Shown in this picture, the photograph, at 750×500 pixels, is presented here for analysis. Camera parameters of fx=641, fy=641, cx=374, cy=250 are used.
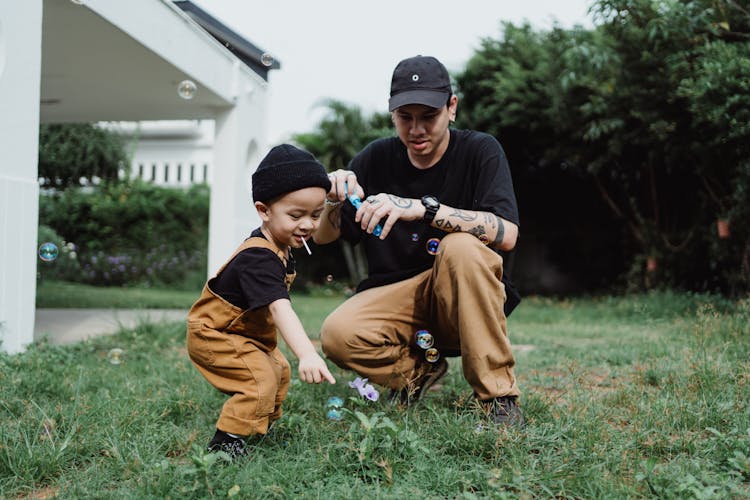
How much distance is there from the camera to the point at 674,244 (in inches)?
327

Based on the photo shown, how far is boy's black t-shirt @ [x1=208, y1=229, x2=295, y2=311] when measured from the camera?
1.91 metres

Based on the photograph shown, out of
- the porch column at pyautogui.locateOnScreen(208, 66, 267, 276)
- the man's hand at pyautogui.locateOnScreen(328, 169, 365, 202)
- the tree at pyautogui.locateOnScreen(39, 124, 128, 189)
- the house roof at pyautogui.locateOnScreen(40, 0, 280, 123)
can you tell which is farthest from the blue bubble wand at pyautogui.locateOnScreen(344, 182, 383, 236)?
the tree at pyautogui.locateOnScreen(39, 124, 128, 189)

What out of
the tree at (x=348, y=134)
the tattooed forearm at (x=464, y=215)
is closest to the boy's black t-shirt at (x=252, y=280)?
the tattooed forearm at (x=464, y=215)

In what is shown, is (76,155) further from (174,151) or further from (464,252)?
(464,252)

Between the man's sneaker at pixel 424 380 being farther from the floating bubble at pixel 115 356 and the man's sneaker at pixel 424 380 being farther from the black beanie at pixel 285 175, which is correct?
the floating bubble at pixel 115 356

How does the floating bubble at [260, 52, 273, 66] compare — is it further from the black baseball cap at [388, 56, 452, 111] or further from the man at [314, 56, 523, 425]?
the black baseball cap at [388, 56, 452, 111]

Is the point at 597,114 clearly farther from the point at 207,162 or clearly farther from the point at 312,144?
the point at 207,162

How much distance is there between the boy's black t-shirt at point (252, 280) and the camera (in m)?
1.91

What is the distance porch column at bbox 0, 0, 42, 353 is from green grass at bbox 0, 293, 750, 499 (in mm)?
337

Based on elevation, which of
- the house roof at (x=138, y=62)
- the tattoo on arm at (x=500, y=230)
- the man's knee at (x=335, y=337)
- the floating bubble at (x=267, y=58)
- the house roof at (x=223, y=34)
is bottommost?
the man's knee at (x=335, y=337)

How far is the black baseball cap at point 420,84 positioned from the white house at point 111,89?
6.43 feet

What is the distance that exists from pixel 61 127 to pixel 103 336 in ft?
42.6

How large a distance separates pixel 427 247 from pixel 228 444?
3.62 feet

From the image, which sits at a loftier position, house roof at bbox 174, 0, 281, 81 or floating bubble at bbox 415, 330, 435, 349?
house roof at bbox 174, 0, 281, 81
